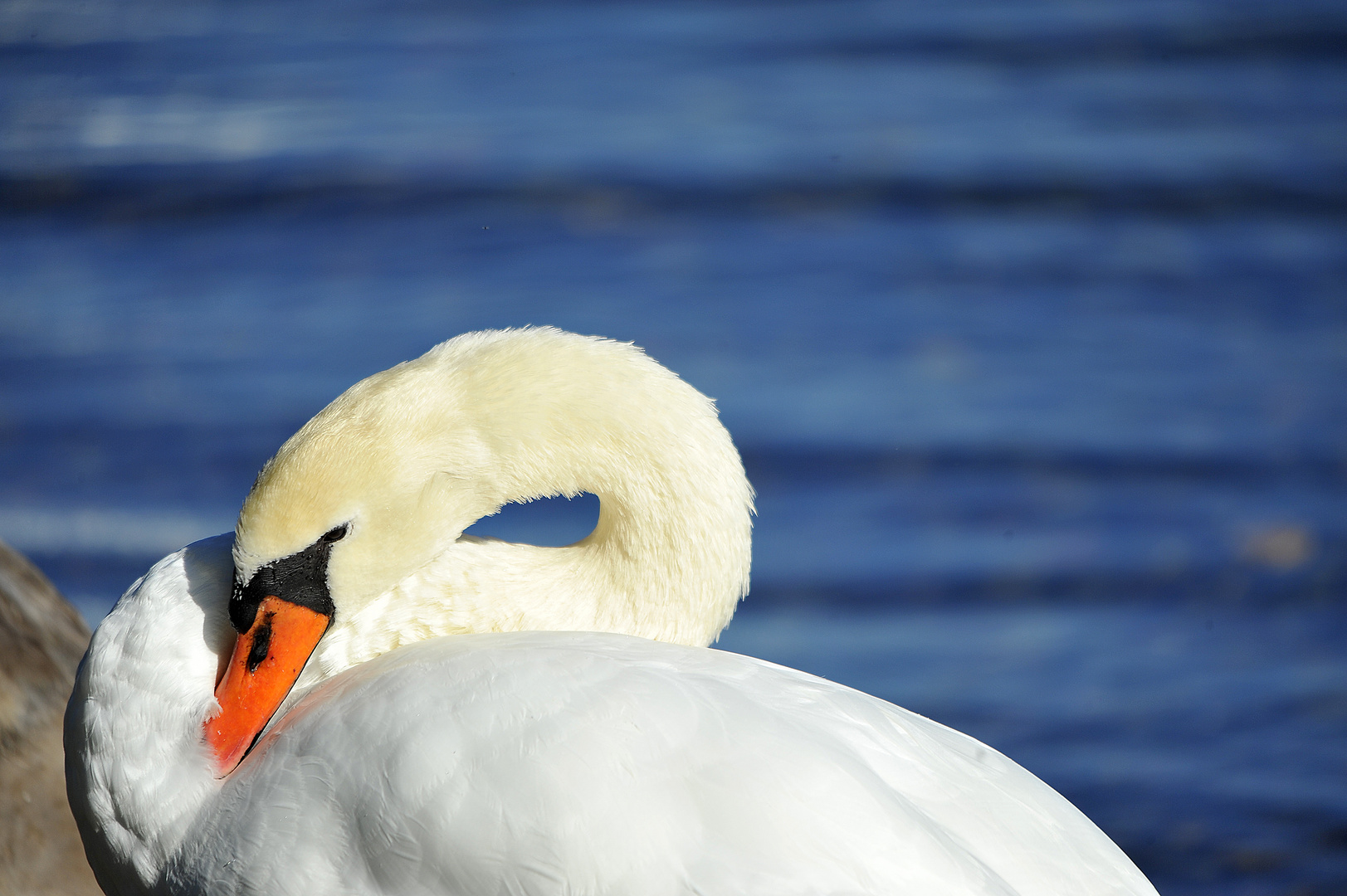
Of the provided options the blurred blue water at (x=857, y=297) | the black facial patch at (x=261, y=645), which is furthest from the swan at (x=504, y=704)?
the blurred blue water at (x=857, y=297)

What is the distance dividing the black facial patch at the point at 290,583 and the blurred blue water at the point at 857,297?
6.47 feet

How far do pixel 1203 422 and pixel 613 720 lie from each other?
11.3 ft

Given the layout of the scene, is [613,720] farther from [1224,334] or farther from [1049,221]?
[1049,221]

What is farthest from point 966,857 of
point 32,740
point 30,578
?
point 30,578

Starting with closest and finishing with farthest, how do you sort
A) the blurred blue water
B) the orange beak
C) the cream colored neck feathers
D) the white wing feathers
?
the white wing feathers
the orange beak
the cream colored neck feathers
the blurred blue water

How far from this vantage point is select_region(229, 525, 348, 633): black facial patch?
6.72 feet

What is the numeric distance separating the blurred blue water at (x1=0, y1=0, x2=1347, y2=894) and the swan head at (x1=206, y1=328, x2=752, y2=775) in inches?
62.6

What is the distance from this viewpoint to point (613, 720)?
189 centimetres

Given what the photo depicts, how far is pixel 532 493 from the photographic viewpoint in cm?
227

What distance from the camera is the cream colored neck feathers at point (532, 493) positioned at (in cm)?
214

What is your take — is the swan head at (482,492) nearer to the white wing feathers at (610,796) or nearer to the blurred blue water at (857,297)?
the white wing feathers at (610,796)

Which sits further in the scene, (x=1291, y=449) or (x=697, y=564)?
(x=1291, y=449)

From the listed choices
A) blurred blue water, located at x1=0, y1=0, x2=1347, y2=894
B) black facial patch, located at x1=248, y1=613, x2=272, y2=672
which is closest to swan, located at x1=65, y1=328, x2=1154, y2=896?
black facial patch, located at x1=248, y1=613, x2=272, y2=672

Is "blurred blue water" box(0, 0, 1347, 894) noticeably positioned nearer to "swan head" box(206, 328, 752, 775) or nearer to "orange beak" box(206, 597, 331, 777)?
"swan head" box(206, 328, 752, 775)
